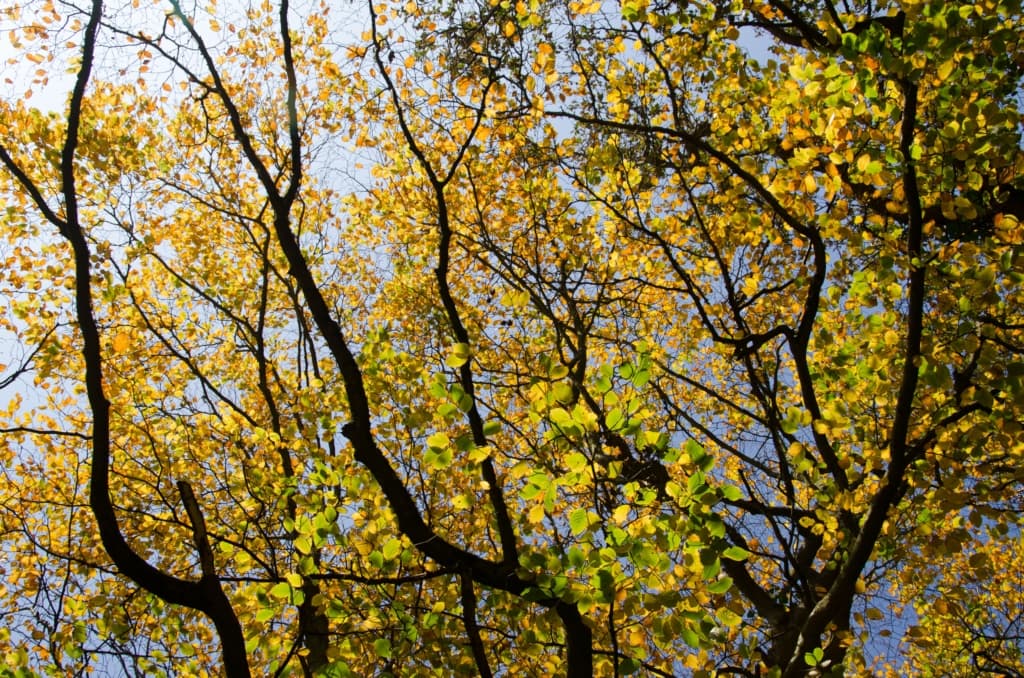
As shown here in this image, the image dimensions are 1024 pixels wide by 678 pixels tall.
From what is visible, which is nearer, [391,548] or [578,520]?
[578,520]

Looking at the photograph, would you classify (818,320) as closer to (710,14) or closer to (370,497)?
(710,14)

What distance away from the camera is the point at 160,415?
28.1ft

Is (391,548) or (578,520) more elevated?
(578,520)

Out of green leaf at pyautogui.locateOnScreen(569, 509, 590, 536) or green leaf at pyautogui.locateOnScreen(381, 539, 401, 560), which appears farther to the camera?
green leaf at pyautogui.locateOnScreen(381, 539, 401, 560)

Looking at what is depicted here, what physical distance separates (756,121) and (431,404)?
15.5 ft

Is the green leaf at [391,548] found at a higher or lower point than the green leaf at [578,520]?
lower

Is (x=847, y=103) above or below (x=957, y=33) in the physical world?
below

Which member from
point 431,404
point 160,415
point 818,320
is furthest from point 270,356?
point 818,320

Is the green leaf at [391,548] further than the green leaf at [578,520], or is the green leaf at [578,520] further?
the green leaf at [391,548]

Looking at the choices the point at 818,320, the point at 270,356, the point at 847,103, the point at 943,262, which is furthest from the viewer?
the point at 270,356

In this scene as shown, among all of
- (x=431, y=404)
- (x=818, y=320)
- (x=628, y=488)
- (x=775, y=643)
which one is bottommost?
(x=628, y=488)

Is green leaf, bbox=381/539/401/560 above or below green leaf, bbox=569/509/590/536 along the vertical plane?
below

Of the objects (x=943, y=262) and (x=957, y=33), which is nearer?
(x=957, y=33)

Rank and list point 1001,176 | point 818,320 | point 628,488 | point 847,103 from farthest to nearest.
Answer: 1. point 818,320
2. point 1001,176
3. point 847,103
4. point 628,488
